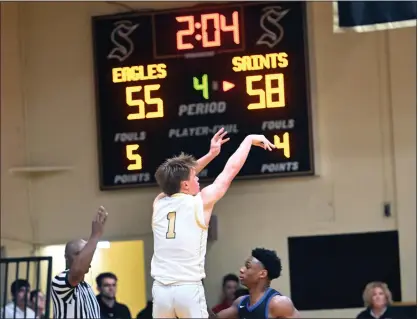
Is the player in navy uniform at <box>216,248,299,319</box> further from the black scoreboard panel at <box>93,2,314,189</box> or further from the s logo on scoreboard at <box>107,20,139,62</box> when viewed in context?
the s logo on scoreboard at <box>107,20,139,62</box>

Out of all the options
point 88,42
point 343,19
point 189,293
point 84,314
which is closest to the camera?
point 189,293

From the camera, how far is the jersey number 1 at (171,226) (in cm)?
593

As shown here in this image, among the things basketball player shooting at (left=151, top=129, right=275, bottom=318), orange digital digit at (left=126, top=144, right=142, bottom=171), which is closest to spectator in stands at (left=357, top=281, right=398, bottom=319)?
orange digital digit at (left=126, top=144, right=142, bottom=171)

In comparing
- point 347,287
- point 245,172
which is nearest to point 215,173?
point 245,172

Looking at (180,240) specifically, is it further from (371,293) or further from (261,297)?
(371,293)

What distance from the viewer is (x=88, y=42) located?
1189cm

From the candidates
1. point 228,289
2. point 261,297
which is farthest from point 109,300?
point 261,297

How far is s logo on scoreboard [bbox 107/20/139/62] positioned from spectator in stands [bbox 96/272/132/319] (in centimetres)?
254

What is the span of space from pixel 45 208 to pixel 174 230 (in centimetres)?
631

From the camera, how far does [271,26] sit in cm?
1095

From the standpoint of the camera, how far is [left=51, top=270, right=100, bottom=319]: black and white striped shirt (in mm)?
6312

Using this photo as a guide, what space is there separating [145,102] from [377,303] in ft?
11.1

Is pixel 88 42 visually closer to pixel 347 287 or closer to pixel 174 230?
pixel 347 287

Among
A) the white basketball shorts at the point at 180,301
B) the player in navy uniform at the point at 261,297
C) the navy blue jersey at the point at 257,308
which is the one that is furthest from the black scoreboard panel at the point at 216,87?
the white basketball shorts at the point at 180,301
